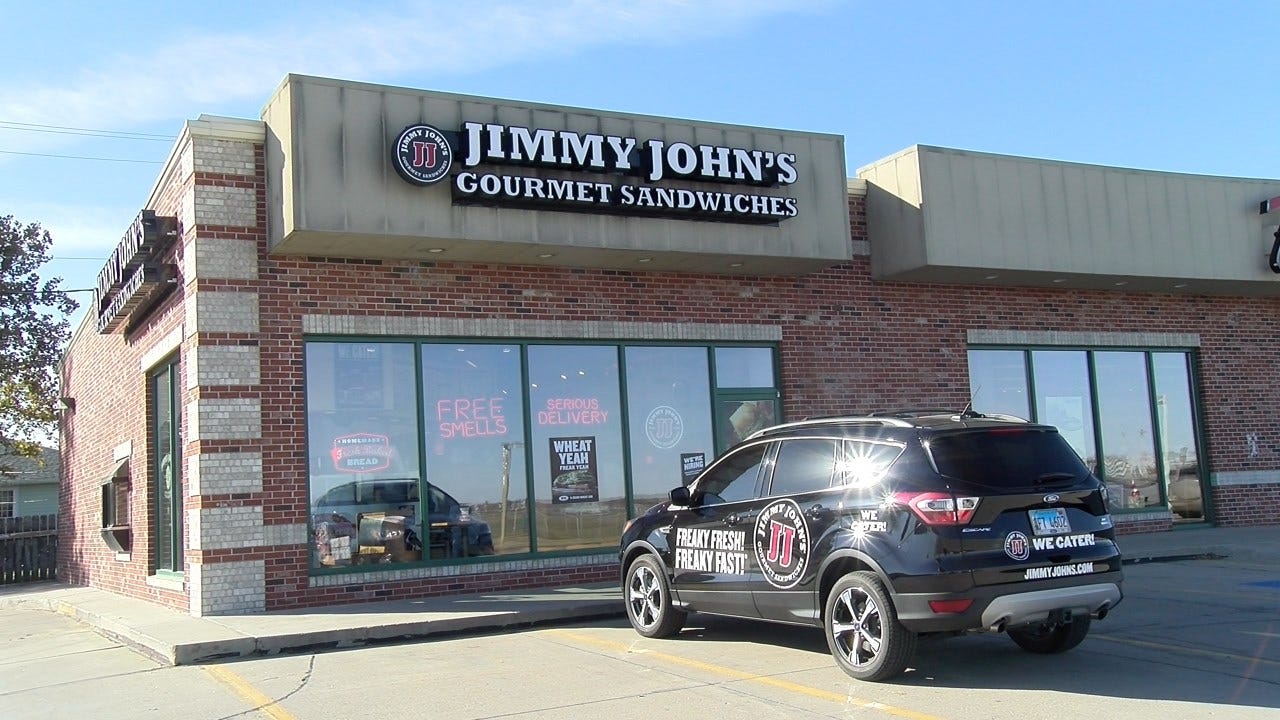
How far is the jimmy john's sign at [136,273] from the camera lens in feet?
44.8

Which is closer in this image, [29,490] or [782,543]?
[782,543]

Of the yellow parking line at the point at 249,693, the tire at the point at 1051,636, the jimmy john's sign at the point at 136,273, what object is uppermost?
the jimmy john's sign at the point at 136,273

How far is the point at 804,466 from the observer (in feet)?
28.2

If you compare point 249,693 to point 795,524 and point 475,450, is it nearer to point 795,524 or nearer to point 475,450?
point 795,524

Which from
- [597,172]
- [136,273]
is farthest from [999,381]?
[136,273]

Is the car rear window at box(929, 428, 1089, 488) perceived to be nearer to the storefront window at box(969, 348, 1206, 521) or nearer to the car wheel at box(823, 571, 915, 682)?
the car wheel at box(823, 571, 915, 682)

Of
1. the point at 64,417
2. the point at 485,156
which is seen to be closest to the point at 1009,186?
the point at 485,156

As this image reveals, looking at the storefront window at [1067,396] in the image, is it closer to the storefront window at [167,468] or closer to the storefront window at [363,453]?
the storefront window at [363,453]

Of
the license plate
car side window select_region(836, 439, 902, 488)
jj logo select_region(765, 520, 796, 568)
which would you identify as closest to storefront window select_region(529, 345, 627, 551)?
jj logo select_region(765, 520, 796, 568)

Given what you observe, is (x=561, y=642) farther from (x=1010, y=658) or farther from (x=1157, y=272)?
(x=1157, y=272)

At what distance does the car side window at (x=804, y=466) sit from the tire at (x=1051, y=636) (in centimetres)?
177

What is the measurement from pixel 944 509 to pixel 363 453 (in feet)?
25.8

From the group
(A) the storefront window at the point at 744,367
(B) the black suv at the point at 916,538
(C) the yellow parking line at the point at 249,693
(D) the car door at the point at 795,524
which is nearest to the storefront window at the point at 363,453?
(C) the yellow parking line at the point at 249,693

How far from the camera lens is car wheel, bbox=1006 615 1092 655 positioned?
327 inches
